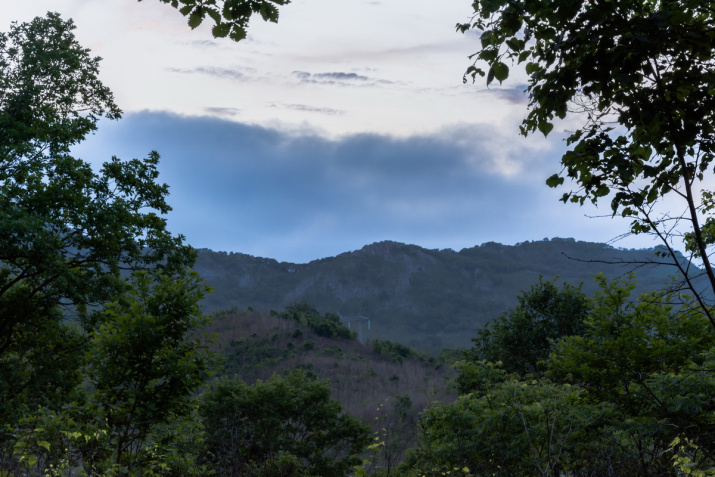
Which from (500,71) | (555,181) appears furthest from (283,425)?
(500,71)

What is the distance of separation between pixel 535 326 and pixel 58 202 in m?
16.9

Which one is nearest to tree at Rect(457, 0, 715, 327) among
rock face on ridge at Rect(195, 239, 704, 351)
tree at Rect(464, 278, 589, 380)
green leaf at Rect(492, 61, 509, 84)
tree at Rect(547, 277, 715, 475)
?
green leaf at Rect(492, 61, 509, 84)

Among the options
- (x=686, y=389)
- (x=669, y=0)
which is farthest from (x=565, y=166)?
(x=686, y=389)

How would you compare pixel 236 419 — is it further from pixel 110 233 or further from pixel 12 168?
pixel 12 168

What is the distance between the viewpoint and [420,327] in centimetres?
15175

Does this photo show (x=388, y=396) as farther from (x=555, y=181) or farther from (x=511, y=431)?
(x=555, y=181)

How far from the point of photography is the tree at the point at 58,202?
48.3ft

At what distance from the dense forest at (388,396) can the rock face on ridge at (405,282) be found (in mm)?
121126

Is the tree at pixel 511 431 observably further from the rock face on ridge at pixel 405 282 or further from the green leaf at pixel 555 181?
the rock face on ridge at pixel 405 282

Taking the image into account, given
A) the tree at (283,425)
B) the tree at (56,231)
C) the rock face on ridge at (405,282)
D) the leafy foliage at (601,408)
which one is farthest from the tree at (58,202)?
the rock face on ridge at (405,282)

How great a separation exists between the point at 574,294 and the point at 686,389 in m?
14.9

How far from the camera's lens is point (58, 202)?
50.9 feet

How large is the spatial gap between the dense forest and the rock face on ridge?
397 ft

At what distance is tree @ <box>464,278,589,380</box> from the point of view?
21234mm
